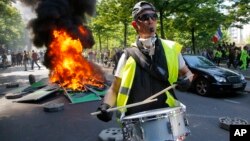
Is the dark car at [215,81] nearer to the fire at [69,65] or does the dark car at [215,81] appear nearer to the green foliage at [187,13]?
the fire at [69,65]

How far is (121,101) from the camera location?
3129mm

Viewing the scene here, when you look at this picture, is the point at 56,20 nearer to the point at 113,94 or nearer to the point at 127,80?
the point at 113,94

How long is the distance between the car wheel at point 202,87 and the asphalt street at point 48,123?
3.95m

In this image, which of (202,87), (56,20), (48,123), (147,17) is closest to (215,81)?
(202,87)

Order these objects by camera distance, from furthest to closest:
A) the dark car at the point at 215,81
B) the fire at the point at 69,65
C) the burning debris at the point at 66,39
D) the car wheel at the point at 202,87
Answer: the burning debris at the point at 66,39 < the fire at the point at 69,65 < the car wheel at the point at 202,87 < the dark car at the point at 215,81

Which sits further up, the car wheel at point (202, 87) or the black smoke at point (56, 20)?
the black smoke at point (56, 20)

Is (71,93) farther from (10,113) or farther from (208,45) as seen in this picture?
(208,45)

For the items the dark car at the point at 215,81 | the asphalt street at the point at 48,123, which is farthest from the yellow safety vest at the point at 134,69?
the dark car at the point at 215,81

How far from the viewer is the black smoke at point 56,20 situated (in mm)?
15516

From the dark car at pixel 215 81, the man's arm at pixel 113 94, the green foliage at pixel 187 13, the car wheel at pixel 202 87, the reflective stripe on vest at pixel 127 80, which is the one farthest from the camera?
the green foliage at pixel 187 13

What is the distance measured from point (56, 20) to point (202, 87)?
756 cm

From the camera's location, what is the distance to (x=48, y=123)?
8508 mm

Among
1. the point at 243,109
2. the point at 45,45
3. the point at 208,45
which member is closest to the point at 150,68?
the point at 243,109

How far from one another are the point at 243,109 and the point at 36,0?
38.7 feet
